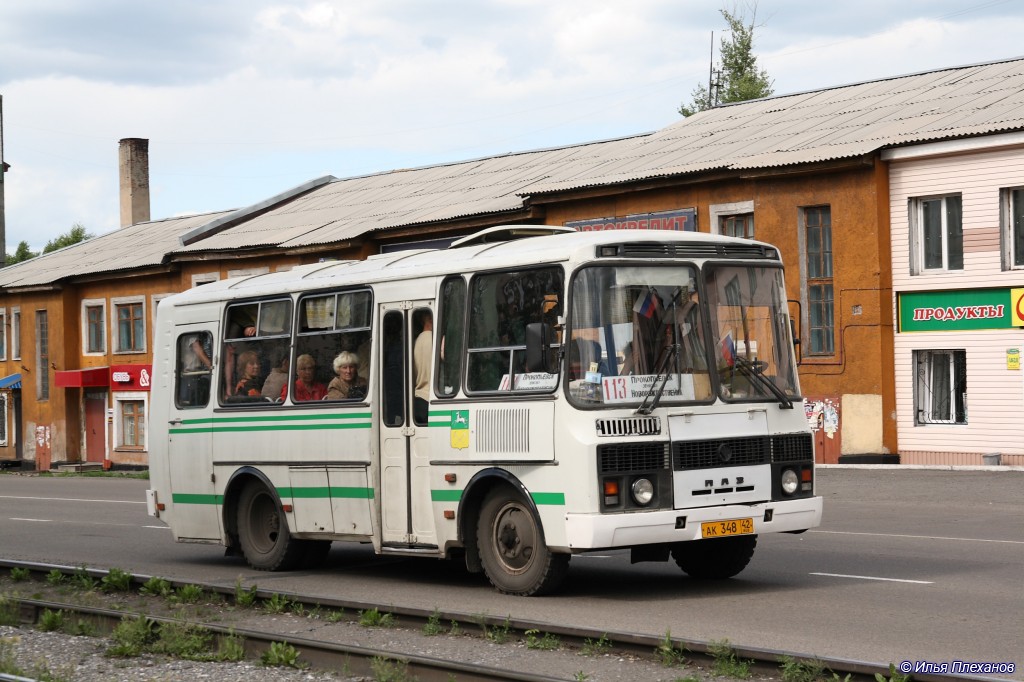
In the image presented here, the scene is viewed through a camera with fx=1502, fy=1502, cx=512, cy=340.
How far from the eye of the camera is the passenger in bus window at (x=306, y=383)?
13.8 m

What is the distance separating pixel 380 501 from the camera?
12992 mm

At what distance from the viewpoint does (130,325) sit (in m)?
53.1

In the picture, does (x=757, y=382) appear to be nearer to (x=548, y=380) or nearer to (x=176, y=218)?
(x=548, y=380)

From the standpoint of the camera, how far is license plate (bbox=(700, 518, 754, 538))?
1129 centimetres

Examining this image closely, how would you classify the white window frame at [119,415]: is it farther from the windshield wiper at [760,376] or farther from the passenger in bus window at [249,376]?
the windshield wiper at [760,376]

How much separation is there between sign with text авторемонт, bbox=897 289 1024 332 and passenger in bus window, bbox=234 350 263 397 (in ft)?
58.1

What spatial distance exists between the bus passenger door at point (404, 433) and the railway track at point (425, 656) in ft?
4.51

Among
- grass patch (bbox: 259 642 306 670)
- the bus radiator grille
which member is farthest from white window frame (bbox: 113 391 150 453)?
grass patch (bbox: 259 642 306 670)

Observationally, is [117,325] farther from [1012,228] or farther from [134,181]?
[1012,228]

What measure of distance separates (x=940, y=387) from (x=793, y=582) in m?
18.2

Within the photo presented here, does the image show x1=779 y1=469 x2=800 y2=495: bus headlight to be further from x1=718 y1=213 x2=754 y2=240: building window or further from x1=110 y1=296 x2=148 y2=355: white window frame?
x1=110 y1=296 x2=148 y2=355: white window frame

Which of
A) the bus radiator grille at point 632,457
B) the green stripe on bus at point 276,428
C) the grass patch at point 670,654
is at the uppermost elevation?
the green stripe on bus at point 276,428

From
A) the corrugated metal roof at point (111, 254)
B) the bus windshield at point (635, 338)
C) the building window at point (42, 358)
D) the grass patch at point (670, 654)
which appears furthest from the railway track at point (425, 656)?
the building window at point (42, 358)

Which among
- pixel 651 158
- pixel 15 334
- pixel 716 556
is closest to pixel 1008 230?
pixel 651 158
